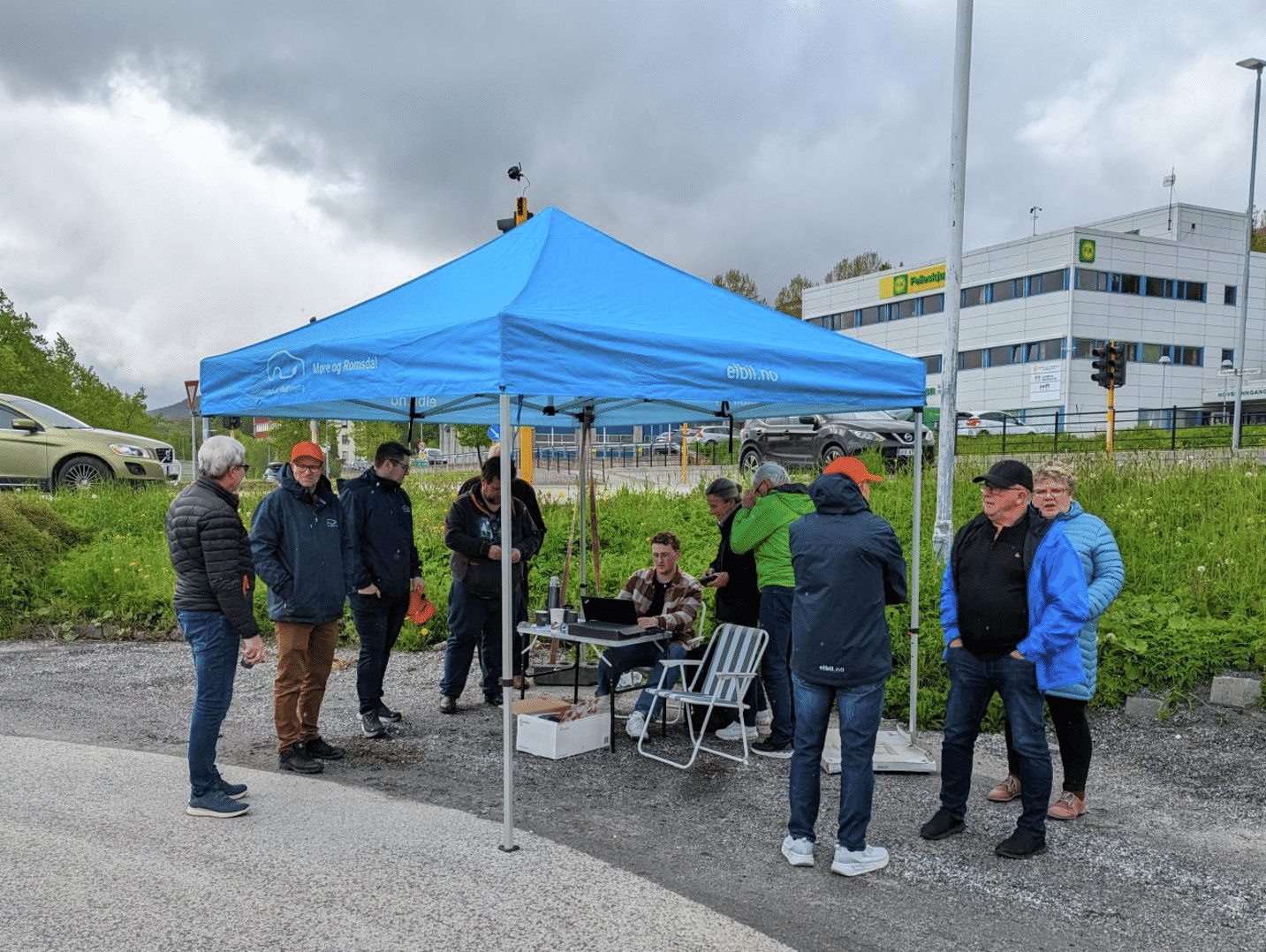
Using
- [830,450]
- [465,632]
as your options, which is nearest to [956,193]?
[465,632]

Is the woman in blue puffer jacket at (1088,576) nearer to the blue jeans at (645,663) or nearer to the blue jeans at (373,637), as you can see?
the blue jeans at (645,663)

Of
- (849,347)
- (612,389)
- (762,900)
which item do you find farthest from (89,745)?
(849,347)

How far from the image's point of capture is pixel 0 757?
232 inches

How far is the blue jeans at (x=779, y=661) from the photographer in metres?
6.17

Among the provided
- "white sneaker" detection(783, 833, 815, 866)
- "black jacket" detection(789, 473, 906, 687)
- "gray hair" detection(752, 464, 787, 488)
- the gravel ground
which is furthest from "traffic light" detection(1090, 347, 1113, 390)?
"white sneaker" detection(783, 833, 815, 866)

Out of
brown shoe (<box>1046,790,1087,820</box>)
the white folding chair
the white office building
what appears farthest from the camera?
the white office building

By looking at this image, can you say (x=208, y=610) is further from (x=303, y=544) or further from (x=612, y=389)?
(x=612, y=389)

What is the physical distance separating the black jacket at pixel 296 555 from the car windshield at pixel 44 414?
12.2 metres

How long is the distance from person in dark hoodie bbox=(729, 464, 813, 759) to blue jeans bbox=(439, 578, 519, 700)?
190cm

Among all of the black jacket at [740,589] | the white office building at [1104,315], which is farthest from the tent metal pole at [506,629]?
the white office building at [1104,315]

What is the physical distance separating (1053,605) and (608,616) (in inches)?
110

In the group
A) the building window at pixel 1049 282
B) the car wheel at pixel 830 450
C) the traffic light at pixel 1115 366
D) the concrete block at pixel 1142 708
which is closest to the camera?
the concrete block at pixel 1142 708

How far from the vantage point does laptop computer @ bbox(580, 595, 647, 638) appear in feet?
20.2

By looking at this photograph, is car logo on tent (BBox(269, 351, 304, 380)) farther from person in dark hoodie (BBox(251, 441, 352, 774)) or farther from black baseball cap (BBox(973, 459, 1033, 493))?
black baseball cap (BBox(973, 459, 1033, 493))
